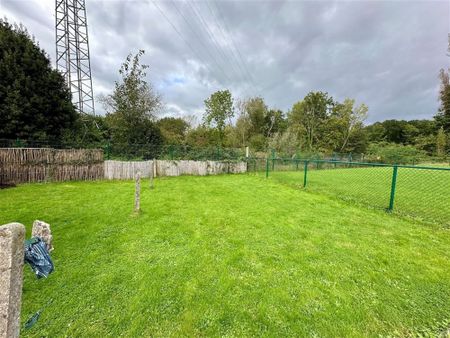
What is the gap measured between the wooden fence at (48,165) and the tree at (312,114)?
31.5 m

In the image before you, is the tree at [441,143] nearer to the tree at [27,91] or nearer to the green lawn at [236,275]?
the green lawn at [236,275]

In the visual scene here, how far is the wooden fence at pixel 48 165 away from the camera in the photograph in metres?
7.70

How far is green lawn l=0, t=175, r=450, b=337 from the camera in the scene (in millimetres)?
1884

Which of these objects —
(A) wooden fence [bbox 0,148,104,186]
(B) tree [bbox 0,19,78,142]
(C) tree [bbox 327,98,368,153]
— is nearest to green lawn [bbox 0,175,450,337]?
(A) wooden fence [bbox 0,148,104,186]

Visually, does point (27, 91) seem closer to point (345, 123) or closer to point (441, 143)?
point (345, 123)

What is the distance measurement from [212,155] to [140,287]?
11.5 m

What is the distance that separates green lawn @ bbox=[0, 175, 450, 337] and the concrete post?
119cm

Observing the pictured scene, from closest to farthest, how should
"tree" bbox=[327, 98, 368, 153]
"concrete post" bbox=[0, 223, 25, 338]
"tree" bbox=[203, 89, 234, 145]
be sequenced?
"concrete post" bbox=[0, 223, 25, 338], "tree" bbox=[203, 89, 234, 145], "tree" bbox=[327, 98, 368, 153]

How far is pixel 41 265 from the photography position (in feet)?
4.42

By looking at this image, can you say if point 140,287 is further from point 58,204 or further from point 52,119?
point 52,119

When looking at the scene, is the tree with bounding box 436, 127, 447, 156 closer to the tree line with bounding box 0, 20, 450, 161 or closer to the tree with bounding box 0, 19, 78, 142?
the tree line with bounding box 0, 20, 450, 161

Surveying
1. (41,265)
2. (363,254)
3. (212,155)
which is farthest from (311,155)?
(41,265)

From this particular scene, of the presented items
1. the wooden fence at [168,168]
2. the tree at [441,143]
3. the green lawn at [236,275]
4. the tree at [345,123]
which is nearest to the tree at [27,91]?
the wooden fence at [168,168]

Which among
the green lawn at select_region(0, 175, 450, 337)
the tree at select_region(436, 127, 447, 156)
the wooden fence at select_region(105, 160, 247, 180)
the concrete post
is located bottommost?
the green lawn at select_region(0, 175, 450, 337)
